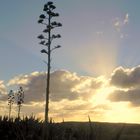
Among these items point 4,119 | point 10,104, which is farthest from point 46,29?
point 10,104

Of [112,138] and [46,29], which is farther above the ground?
[46,29]

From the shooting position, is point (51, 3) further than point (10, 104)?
No

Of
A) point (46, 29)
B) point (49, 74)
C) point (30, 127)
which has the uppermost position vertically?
point (46, 29)

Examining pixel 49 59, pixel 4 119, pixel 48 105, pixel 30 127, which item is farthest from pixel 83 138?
pixel 49 59

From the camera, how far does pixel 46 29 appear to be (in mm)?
49156

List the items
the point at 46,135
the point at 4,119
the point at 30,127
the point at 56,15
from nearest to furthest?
1. the point at 46,135
2. the point at 30,127
3. the point at 4,119
4. the point at 56,15

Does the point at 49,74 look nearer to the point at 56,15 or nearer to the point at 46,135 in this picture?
the point at 56,15


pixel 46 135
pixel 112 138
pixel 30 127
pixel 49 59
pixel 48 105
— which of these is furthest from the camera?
pixel 49 59

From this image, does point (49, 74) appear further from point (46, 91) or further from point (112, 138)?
point (112, 138)

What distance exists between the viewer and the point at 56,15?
162 feet

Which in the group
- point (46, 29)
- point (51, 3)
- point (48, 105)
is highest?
point (51, 3)

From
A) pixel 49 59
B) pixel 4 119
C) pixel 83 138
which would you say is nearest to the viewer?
pixel 83 138

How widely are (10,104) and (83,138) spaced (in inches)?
3790

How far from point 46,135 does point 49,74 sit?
40.7 meters
